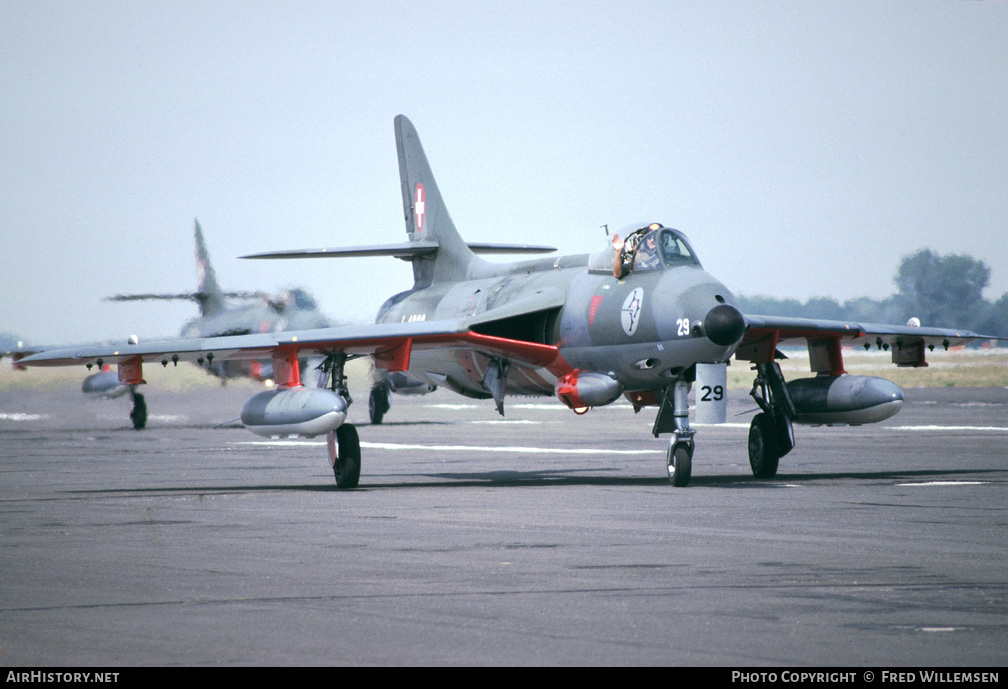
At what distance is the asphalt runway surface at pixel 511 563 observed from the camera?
694 centimetres

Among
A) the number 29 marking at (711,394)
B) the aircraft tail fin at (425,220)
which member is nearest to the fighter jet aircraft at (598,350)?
the number 29 marking at (711,394)

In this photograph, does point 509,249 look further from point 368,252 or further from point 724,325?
point 724,325

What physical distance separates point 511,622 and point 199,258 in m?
36.5

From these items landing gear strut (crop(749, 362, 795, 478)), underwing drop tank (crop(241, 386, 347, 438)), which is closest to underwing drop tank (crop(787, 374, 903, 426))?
landing gear strut (crop(749, 362, 795, 478))

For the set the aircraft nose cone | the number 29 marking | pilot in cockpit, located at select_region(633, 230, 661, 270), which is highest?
pilot in cockpit, located at select_region(633, 230, 661, 270)

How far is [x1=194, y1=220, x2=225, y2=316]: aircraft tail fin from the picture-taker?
4047 cm

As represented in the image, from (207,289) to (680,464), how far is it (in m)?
27.2

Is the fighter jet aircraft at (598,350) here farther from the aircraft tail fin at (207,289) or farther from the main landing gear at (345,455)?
the aircraft tail fin at (207,289)

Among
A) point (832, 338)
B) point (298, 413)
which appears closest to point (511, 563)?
point (298, 413)

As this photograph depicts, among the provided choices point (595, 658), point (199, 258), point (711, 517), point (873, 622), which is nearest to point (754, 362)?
point (711, 517)

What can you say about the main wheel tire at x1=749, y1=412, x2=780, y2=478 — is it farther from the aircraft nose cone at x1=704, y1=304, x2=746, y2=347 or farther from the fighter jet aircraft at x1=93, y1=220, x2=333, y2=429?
the fighter jet aircraft at x1=93, y1=220, x2=333, y2=429

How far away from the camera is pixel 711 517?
1296cm

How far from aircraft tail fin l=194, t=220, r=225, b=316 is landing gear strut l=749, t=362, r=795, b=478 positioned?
24921mm
